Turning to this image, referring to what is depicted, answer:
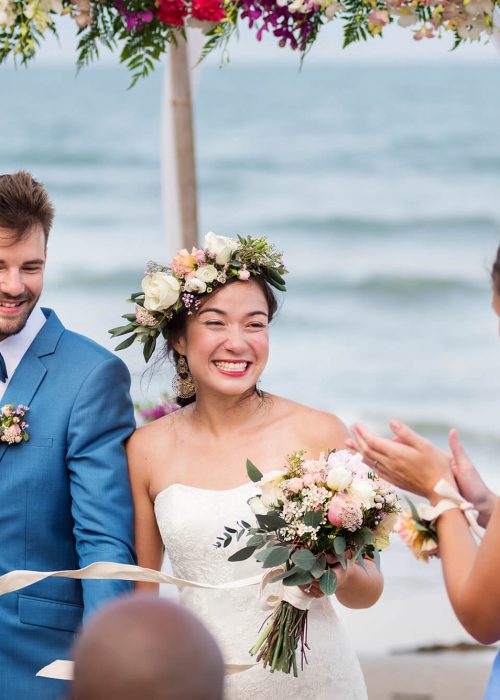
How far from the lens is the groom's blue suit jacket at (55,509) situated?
11.8 ft

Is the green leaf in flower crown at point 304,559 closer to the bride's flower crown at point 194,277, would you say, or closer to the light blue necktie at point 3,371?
the bride's flower crown at point 194,277

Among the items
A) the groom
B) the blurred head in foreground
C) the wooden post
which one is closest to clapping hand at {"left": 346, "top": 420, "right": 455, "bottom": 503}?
the groom

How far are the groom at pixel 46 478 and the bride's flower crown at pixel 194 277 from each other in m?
0.23

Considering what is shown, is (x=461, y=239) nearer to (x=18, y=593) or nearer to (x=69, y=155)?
(x=69, y=155)

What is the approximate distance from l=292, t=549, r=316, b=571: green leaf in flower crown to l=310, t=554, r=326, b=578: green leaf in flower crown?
1cm

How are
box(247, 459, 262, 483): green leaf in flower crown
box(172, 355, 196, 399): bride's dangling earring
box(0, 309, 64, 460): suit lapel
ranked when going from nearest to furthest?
box(247, 459, 262, 483): green leaf in flower crown → box(0, 309, 64, 460): suit lapel → box(172, 355, 196, 399): bride's dangling earring

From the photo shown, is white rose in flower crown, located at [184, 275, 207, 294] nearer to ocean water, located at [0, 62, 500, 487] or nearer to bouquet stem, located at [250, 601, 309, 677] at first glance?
bouquet stem, located at [250, 601, 309, 677]

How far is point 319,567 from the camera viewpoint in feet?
10.7

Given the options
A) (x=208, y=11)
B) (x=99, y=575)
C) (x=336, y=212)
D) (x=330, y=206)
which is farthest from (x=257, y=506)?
(x=330, y=206)

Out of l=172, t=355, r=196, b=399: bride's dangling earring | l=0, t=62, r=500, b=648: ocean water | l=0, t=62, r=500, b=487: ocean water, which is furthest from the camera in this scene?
l=0, t=62, r=500, b=487: ocean water

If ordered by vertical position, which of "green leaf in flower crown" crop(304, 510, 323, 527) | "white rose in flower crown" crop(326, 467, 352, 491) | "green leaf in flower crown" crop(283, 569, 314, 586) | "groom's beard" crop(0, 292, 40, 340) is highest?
"groom's beard" crop(0, 292, 40, 340)

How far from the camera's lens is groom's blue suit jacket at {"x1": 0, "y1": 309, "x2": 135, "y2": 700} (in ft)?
11.8

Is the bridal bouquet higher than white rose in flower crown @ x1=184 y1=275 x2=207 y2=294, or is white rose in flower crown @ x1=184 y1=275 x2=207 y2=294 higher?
white rose in flower crown @ x1=184 y1=275 x2=207 y2=294

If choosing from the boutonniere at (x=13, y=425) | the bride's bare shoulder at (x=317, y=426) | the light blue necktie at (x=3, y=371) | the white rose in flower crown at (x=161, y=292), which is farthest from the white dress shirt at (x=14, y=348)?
the bride's bare shoulder at (x=317, y=426)
